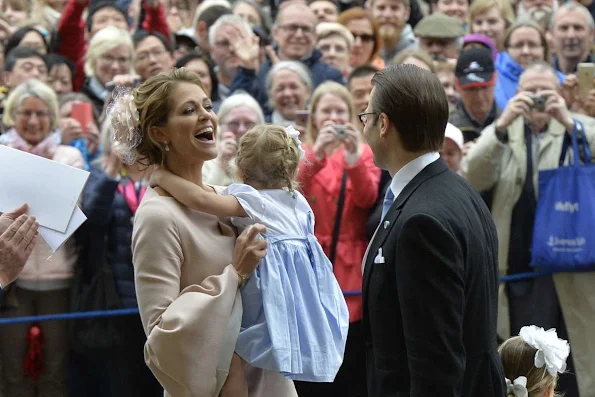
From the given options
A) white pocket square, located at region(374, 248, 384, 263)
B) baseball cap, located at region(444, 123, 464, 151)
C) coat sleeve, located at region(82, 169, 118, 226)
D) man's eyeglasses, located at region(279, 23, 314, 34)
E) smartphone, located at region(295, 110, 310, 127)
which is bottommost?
coat sleeve, located at region(82, 169, 118, 226)

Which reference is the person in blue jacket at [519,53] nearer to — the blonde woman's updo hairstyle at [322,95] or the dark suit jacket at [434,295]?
the blonde woman's updo hairstyle at [322,95]

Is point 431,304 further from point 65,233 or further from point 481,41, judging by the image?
point 481,41

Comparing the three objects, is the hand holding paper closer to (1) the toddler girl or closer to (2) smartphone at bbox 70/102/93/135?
(1) the toddler girl

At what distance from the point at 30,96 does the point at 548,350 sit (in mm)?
4108

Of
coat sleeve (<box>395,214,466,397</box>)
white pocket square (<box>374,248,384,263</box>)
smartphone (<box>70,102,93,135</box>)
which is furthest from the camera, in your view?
smartphone (<box>70,102,93,135</box>)

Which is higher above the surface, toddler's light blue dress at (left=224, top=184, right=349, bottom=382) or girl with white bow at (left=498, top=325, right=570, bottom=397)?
toddler's light blue dress at (left=224, top=184, right=349, bottom=382)

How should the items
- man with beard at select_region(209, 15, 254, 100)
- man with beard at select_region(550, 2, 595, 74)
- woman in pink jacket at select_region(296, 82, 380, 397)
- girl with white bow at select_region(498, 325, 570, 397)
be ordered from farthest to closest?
man with beard at select_region(550, 2, 595, 74) < man with beard at select_region(209, 15, 254, 100) < woman in pink jacket at select_region(296, 82, 380, 397) < girl with white bow at select_region(498, 325, 570, 397)

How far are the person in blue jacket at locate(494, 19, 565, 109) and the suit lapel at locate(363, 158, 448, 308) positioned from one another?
5.29 m

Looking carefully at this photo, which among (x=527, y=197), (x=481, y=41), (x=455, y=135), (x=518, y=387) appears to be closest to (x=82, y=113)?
(x=455, y=135)

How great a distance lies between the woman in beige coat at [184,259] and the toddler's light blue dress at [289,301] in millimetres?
70

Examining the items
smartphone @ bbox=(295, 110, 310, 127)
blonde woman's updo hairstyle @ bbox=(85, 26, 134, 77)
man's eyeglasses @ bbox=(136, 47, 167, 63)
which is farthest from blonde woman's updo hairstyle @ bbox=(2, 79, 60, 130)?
smartphone @ bbox=(295, 110, 310, 127)

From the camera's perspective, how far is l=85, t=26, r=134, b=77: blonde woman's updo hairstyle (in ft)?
26.6

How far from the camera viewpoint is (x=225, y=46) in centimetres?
855

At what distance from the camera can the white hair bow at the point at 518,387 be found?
153 inches
